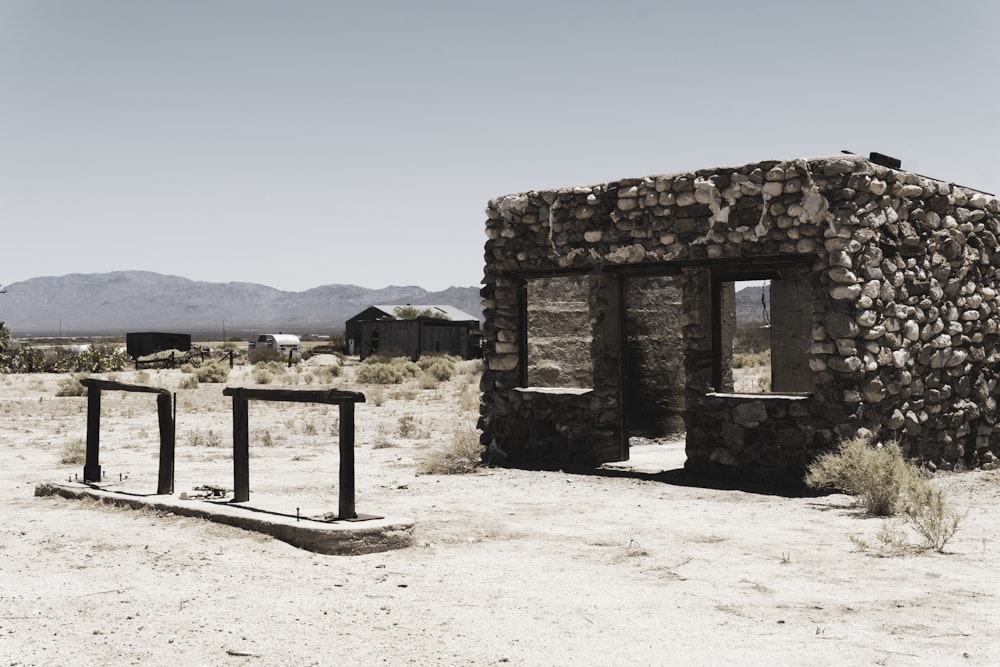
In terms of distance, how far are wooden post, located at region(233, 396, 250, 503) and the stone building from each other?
14.4 feet

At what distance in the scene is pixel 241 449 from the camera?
912 centimetres

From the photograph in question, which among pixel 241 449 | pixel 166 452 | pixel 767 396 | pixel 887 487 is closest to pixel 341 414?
pixel 241 449

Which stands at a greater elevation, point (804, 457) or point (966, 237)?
point (966, 237)

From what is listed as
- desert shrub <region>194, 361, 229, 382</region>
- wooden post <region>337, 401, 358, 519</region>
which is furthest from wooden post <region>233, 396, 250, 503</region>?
desert shrub <region>194, 361, 229, 382</region>

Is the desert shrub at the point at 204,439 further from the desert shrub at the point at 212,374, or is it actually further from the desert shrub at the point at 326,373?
the desert shrub at the point at 326,373

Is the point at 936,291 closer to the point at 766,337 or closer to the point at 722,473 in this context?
the point at 722,473

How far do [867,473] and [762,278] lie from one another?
196 inches

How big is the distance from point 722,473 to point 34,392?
836 inches

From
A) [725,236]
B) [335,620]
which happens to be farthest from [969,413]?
[335,620]

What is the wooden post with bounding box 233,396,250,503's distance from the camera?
9.04 m

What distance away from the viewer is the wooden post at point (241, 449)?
904 cm

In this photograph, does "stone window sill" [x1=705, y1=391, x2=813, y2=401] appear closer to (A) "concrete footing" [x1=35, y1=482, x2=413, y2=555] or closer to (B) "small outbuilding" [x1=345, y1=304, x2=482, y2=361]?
(A) "concrete footing" [x1=35, y1=482, x2=413, y2=555]

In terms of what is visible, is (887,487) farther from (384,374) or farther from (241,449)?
(384,374)

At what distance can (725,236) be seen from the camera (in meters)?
11.2
